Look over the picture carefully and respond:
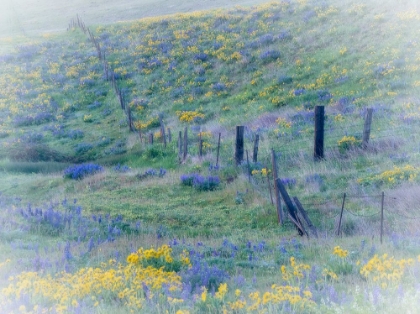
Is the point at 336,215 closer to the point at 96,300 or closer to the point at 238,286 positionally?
the point at 238,286

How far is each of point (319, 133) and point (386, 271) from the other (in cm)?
924

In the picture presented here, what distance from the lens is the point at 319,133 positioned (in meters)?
14.0

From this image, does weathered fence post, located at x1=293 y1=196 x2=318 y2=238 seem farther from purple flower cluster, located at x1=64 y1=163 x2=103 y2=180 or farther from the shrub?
purple flower cluster, located at x1=64 y1=163 x2=103 y2=180

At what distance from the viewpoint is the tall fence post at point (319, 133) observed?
14008 millimetres

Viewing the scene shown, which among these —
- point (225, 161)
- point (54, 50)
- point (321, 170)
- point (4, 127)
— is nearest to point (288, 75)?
point (225, 161)

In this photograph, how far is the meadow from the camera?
5.14 meters

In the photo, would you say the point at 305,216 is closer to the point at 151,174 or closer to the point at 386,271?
the point at 386,271

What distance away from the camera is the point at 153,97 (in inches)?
1178

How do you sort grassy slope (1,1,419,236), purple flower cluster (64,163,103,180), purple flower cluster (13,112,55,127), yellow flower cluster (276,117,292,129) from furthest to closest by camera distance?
1. purple flower cluster (13,112,55,127)
2. yellow flower cluster (276,117,292,129)
3. purple flower cluster (64,163,103,180)
4. grassy slope (1,1,419,236)

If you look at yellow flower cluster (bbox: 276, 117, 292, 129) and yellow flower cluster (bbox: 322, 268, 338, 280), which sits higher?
yellow flower cluster (bbox: 322, 268, 338, 280)

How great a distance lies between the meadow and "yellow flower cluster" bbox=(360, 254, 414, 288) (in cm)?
4

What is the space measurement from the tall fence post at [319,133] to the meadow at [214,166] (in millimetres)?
244

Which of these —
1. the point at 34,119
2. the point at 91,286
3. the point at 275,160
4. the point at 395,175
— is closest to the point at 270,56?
the point at 34,119

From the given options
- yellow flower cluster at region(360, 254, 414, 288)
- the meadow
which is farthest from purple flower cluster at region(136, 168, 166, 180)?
yellow flower cluster at region(360, 254, 414, 288)
